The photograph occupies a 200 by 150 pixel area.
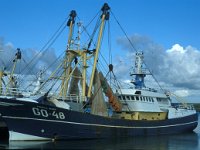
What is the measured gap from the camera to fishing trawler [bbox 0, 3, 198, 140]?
30.0m

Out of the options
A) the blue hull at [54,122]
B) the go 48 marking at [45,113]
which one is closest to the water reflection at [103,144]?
the blue hull at [54,122]

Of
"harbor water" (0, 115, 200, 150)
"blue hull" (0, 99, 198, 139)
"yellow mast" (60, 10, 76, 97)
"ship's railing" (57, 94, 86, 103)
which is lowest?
Result: "harbor water" (0, 115, 200, 150)

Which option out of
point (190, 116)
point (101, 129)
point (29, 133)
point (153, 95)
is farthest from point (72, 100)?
point (190, 116)

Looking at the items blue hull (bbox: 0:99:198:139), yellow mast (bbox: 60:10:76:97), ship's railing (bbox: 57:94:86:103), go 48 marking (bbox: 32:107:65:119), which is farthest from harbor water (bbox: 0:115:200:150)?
yellow mast (bbox: 60:10:76:97)

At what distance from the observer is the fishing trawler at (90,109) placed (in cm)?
3003

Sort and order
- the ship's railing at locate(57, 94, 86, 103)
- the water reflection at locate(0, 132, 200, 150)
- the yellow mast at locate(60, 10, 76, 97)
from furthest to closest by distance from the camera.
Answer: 1. the yellow mast at locate(60, 10, 76, 97)
2. the ship's railing at locate(57, 94, 86, 103)
3. the water reflection at locate(0, 132, 200, 150)

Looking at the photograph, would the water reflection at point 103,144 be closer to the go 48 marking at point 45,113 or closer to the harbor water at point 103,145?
the harbor water at point 103,145

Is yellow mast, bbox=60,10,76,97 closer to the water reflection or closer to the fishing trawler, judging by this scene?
the fishing trawler

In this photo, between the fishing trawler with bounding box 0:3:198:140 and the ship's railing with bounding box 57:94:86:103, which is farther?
the ship's railing with bounding box 57:94:86:103

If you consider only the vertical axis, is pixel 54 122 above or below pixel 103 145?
above

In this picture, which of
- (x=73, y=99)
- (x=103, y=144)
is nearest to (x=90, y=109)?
(x=73, y=99)

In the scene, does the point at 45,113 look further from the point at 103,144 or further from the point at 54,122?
the point at 103,144

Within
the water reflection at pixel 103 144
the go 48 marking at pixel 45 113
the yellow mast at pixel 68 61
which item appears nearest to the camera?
the water reflection at pixel 103 144

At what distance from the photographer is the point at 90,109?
3562cm
